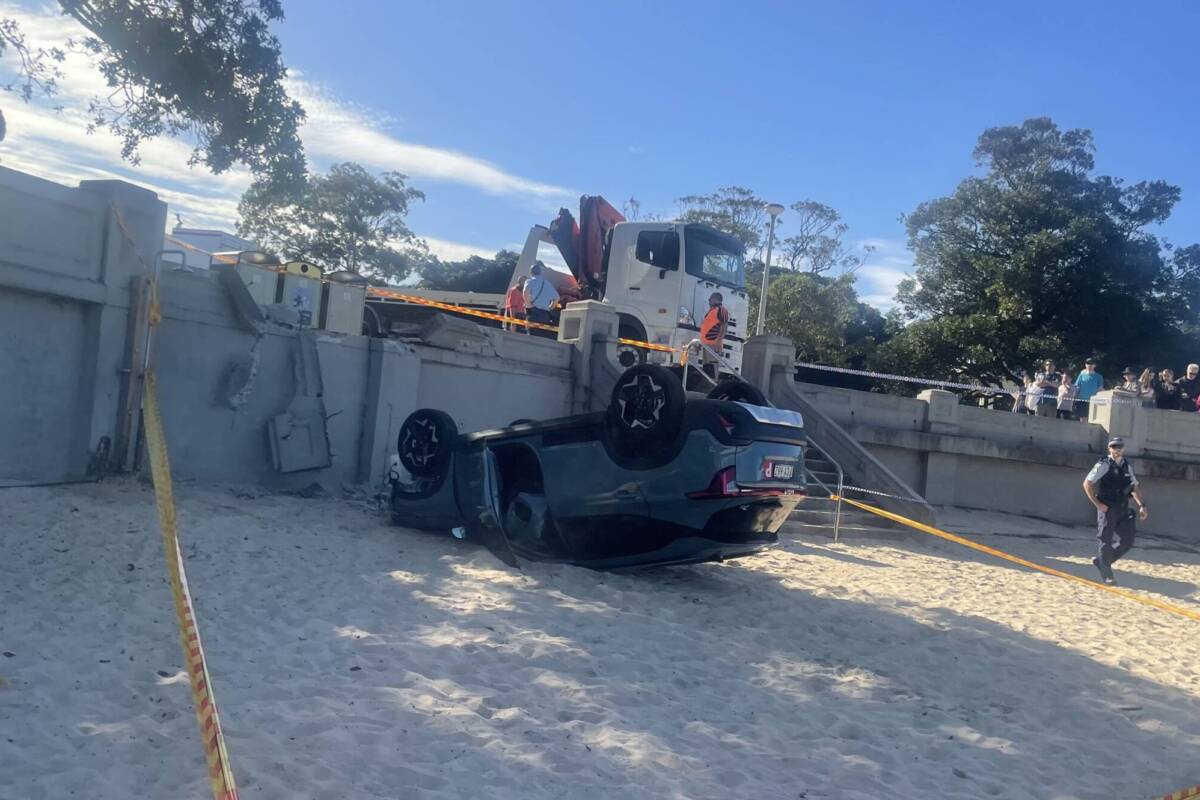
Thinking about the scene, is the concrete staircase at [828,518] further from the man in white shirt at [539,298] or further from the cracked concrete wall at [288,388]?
the man in white shirt at [539,298]

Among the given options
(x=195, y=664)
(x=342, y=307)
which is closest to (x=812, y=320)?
(x=342, y=307)

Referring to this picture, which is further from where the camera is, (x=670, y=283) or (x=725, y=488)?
(x=670, y=283)

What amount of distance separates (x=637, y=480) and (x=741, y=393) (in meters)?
1.35

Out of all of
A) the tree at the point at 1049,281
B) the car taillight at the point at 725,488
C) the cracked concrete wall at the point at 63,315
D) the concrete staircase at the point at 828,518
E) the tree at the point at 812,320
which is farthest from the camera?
the tree at the point at 812,320

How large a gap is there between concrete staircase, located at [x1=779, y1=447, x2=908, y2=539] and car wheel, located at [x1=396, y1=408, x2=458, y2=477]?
5.40 metres

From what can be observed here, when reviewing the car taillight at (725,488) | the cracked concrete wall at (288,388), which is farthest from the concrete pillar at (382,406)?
the car taillight at (725,488)

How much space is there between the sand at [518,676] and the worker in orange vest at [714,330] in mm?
5786

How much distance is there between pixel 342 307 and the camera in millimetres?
13000

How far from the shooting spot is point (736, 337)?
15930 mm

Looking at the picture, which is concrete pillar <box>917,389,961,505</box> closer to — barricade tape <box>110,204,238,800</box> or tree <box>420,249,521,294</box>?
barricade tape <box>110,204,238,800</box>

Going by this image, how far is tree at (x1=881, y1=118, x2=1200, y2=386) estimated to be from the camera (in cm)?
2708

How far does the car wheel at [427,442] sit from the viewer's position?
29.6 feet

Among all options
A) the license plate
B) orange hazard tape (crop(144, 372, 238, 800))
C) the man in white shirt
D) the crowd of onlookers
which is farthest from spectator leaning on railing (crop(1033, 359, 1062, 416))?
orange hazard tape (crop(144, 372, 238, 800))

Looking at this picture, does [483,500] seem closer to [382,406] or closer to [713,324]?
[382,406]
